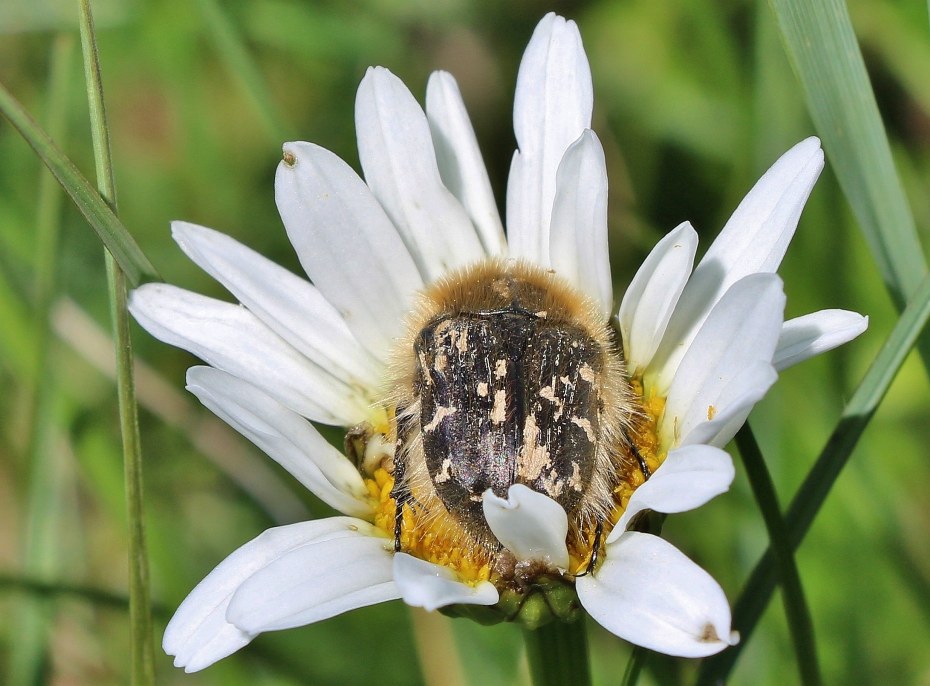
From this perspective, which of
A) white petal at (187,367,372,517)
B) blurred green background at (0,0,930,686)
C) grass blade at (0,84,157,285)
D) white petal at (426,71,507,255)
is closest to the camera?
grass blade at (0,84,157,285)

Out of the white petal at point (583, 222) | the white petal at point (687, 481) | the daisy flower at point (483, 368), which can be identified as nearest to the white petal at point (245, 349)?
the daisy flower at point (483, 368)

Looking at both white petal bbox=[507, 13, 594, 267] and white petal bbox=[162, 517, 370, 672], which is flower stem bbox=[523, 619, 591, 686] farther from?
white petal bbox=[507, 13, 594, 267]

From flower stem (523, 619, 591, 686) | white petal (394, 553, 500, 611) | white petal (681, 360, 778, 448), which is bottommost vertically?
flower stem (523, 619, 591, 686)

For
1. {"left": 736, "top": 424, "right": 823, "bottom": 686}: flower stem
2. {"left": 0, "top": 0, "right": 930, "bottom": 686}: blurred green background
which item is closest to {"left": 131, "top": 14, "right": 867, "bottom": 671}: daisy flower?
{"left": 736, "top": 424, "right": 823, "bottom": 686}: flower stem

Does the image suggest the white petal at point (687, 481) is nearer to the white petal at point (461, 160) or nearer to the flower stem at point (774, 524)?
the flower stem at point (774, 524)

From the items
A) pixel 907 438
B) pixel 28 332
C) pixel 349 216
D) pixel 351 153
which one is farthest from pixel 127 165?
pixel 907 438

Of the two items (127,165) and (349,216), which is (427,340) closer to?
(349,216)

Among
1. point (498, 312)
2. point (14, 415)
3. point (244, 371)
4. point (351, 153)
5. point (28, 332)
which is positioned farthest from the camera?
point (351, 153)
